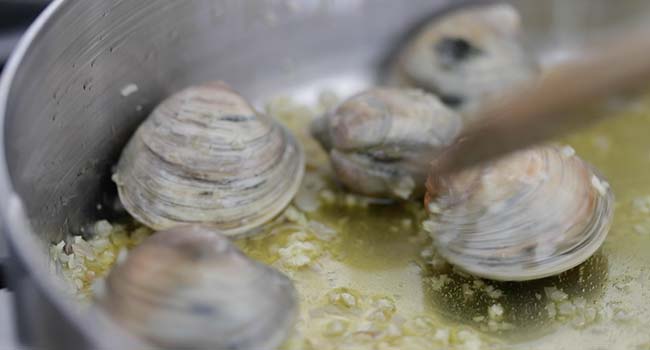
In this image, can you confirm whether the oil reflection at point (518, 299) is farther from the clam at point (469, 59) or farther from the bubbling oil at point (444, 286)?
the clam at point (469, 59)

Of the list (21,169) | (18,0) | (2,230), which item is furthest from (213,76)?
(2,230)

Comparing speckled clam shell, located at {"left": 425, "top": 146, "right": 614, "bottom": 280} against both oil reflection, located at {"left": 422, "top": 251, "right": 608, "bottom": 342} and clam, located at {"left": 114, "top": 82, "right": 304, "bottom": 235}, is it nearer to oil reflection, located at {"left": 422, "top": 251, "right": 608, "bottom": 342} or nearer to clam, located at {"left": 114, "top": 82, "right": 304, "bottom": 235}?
oil reflection, located at {"left": 422, "top": 251, "right": 608, "bottom": 342}

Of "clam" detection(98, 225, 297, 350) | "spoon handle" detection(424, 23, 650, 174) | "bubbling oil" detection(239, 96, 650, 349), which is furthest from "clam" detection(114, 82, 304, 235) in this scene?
"spoon handle" detection(424, 23, 650, 174)

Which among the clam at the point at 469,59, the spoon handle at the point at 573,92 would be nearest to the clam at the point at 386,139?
the clam at the point at 469,59

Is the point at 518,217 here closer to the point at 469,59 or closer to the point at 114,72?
the point at 469,59

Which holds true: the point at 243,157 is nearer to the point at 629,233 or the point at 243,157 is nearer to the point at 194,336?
the point at 194,336
